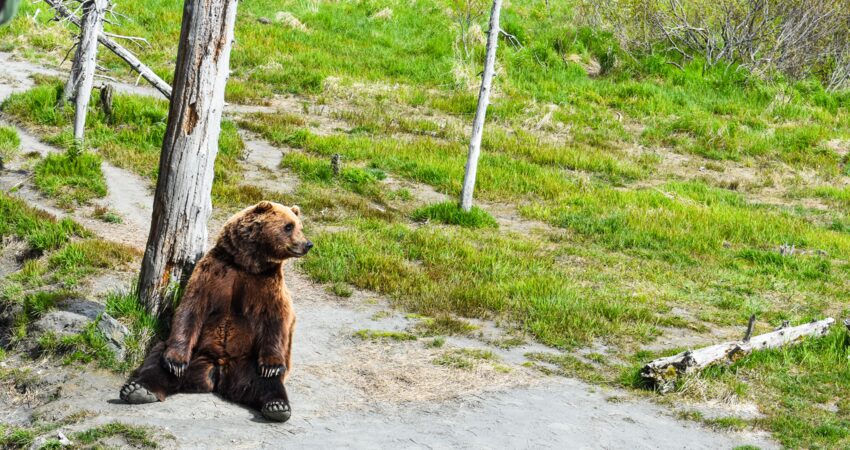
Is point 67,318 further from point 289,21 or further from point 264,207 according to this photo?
point 289,21

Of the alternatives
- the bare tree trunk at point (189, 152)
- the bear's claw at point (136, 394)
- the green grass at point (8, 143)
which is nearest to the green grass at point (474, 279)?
the bare tree trunk at point (189, 152)

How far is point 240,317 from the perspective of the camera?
6809mm

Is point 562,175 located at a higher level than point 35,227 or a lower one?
higher

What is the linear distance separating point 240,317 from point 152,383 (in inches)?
31.3

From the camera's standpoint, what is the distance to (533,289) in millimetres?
10766

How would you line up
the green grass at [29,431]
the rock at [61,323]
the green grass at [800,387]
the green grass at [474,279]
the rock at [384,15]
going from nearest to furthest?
the green grass at [29,431] → the rock at [61,323] → the green grass at [800,387] → the green grass at [474,279] → the rock at [384,15]

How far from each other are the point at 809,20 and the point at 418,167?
1298 cm

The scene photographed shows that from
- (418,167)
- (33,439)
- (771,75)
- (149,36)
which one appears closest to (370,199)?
(418,167)

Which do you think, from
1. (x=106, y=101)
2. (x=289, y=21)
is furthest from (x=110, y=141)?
(x=289, y=21)

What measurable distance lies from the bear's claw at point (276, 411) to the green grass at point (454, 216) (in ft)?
24.5

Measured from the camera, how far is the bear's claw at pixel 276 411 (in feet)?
21.3

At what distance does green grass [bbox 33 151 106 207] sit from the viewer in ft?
41.0

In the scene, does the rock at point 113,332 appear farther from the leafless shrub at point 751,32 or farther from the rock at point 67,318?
the leafless shrub at point 751,32

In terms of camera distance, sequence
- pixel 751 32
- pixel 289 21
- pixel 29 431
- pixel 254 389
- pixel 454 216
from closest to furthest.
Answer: pixel 29 431 → pixel 254 389 → pixel 454 216 → pixel 751 32 → pixel 289 21
